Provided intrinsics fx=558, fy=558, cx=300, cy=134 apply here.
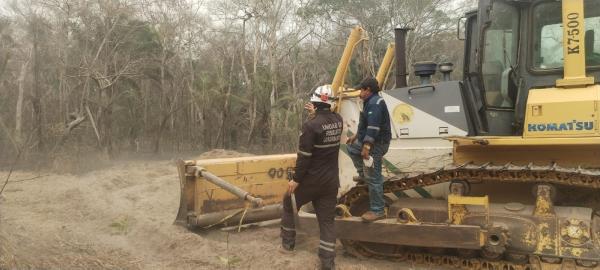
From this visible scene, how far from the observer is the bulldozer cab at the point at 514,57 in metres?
5.02

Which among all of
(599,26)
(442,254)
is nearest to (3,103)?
(442,254)

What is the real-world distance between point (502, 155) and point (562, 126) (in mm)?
639

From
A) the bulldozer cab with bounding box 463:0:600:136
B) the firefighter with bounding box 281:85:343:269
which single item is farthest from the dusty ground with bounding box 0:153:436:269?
the bulldozer cab with bounding box 463:0:600:136

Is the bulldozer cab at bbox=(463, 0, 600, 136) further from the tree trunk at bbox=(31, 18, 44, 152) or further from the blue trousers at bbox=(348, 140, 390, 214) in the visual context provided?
the tree trunk at bbox=(31, 18, 44, 152)

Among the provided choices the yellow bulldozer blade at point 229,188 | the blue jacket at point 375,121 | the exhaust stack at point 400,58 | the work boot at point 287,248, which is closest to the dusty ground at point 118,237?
the work boot at point 287,248

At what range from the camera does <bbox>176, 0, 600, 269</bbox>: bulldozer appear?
4730mm

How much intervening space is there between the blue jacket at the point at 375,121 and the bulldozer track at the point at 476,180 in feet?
1.43

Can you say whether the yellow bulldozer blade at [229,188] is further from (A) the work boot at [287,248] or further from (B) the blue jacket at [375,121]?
(B) the blue jacket at [375,121]

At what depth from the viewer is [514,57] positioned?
531 cm

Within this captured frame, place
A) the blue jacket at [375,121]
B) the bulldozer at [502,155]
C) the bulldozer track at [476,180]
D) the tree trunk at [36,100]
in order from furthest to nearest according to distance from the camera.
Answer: the tree trunk at [36,100] → the blue jacket at [375,121] → the bulldozer at [502,155] → the bulldozer track at [476,180]

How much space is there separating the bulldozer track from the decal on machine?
32 cm

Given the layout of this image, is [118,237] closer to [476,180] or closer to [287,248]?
[287,248]

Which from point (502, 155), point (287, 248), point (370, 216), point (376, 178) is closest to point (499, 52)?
point (502, 155)

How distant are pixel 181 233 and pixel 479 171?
10.7 ft
